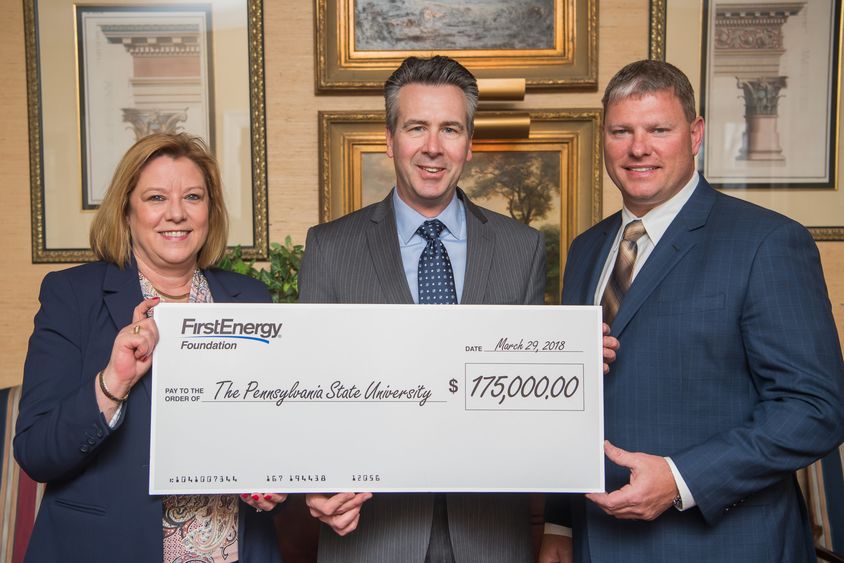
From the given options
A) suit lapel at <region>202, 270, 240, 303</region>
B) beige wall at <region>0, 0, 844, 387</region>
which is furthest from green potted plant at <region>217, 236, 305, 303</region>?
suit lapel at <region>202, 270, 240, 303</region>

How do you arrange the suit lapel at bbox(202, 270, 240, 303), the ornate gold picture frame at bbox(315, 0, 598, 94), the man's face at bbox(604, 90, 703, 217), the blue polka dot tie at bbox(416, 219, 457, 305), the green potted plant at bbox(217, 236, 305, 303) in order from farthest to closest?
1. the ornate gold picture frame at bbox(315, 0, 598, 94)
2. the green potted plant at bbox(217, 236, 305, 303)
3. the suit lapel at bbox(202, 270, 240, 303)
4. the blue polka dot tie at bbox(416, 219, 457, 305)
5. the man's face at bbox(604, 90, 703, 217)

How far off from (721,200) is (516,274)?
1.72 feet

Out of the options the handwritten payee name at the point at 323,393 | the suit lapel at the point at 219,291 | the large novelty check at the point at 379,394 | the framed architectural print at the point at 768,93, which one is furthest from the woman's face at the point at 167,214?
the framed architectural print at the point at 768,93

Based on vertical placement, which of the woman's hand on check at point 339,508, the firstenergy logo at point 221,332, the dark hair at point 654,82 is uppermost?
the dark hair at point 654,82

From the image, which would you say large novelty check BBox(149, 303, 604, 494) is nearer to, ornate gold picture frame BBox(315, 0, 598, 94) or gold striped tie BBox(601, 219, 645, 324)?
gold striped tie BBox(601, 219, 645, 324)

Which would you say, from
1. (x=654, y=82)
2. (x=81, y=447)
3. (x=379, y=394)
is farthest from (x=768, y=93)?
(x=81, y=447)

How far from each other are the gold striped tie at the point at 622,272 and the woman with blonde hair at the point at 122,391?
3.02 ft

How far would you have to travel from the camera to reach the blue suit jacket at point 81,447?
159 centimetres

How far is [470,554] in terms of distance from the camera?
1725mm

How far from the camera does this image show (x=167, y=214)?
1806 millimetres

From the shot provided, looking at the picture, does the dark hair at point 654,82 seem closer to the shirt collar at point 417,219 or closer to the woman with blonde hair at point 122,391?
the shirt collar at point 417,219

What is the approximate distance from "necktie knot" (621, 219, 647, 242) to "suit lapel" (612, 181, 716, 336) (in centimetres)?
9

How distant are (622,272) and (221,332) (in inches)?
37.8

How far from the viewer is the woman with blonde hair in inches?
62.6
